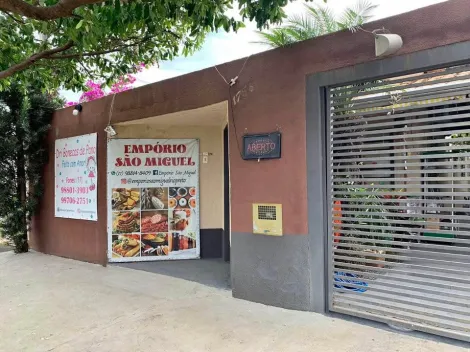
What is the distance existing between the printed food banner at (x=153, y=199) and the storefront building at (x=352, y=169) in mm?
1701

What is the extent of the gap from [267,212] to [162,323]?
181 cm

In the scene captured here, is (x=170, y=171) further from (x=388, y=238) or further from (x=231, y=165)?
(x=388, y=238)

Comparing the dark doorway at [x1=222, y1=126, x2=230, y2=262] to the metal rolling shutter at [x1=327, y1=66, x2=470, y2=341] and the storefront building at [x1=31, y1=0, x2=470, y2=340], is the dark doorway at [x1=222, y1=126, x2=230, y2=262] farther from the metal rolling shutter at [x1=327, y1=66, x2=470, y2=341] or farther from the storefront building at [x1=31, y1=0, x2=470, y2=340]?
the metal rolling shutter at [x1=327, y1=66, x2=470, y2=341]

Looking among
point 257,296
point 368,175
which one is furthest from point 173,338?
point 368,175

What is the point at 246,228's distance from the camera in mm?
5258

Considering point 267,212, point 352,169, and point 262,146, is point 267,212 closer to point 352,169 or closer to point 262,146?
point 262,146

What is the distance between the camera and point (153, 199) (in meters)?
7.64

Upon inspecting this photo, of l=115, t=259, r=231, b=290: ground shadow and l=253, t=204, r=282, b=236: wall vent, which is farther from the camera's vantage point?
l=115, t=259, r=231, b=290: ground shadow

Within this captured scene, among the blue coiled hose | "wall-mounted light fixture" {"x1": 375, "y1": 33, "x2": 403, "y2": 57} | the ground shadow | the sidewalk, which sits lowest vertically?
the sidewalk

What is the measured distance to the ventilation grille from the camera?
4944 mm

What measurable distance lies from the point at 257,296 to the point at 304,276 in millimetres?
767

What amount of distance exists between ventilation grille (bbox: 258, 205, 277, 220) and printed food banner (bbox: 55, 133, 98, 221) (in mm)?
3960

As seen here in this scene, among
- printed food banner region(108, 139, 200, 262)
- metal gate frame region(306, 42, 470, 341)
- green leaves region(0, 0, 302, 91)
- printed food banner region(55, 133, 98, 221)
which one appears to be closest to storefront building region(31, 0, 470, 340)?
metal gate frame region(306, 42, 470, 341)

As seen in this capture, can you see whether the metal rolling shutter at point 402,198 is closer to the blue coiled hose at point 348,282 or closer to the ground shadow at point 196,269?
the blue coiled hose at point 348,282
